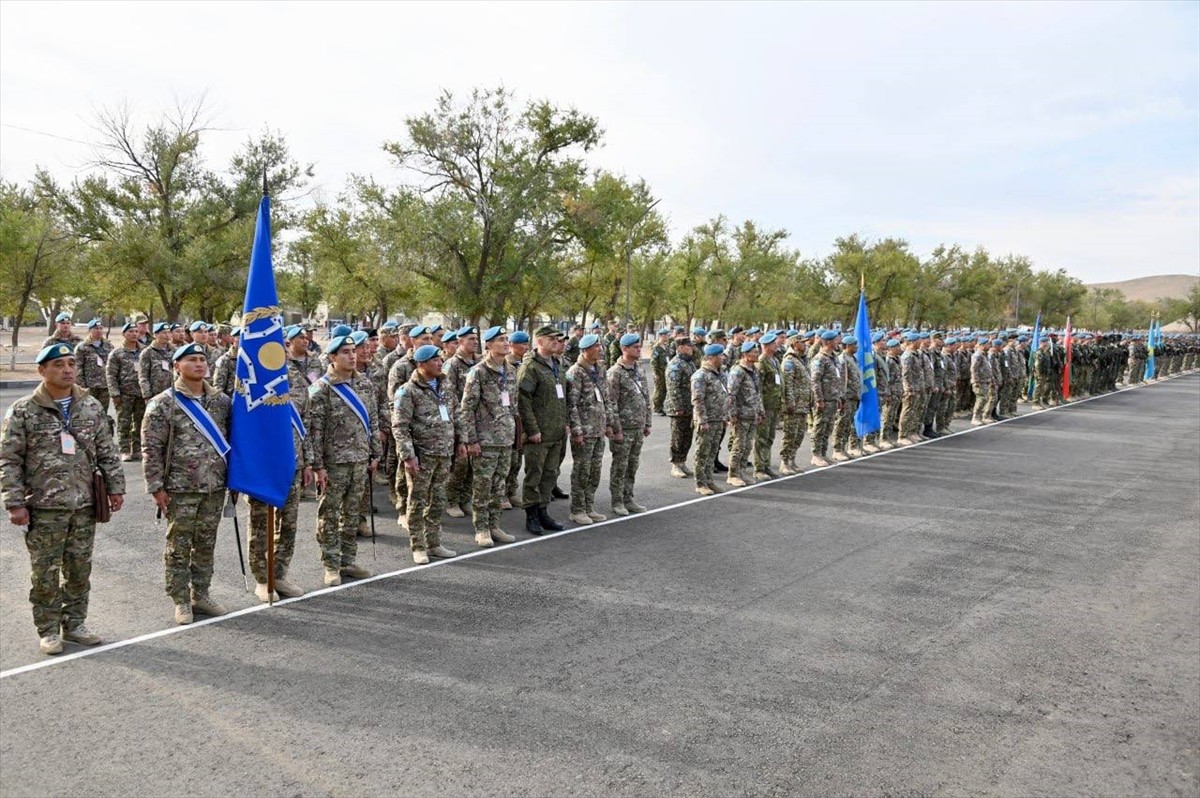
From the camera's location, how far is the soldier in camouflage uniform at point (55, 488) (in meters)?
5.05

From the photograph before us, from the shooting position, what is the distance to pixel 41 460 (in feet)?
16.7

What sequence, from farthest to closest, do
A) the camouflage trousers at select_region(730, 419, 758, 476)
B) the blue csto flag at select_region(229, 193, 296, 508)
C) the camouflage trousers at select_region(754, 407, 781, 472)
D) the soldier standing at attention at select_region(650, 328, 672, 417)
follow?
the soldier standing at attention at select_region(650, 328, 672, 417) < the camouflage trousers at select_region(754, 407, 781, 472) < the camouflage trousers at select_region(730, 419, 758, 476) < the blue csto flag at select_region(229, 193, 296, 508)

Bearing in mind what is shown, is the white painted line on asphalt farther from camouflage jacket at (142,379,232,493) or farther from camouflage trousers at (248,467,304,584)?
camouflage jacket at (142,379,232,493)

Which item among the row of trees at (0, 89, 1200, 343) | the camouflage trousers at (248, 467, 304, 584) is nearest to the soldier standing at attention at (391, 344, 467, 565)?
the camouflage trousers at (248, 467, 304, 584)

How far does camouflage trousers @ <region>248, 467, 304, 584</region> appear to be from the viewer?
21.0 ft

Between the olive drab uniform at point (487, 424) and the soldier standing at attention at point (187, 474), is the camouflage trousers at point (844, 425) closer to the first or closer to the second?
the olive drab uniform at point (487, 424)

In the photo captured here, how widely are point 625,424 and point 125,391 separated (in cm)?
808

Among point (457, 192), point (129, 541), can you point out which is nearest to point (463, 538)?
point (129, 541)

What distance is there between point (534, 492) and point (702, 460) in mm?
2855

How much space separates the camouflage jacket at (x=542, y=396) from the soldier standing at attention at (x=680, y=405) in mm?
3464

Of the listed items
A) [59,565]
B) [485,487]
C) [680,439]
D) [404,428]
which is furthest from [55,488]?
[680,439]

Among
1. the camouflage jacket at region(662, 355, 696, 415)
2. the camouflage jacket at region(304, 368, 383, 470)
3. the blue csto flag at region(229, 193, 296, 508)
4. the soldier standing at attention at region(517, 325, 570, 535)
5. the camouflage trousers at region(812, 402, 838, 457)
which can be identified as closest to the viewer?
the blue csto flag at region(229, 193, 296, 508)

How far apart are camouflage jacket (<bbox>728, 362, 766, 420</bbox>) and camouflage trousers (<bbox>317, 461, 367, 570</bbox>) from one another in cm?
A: 563

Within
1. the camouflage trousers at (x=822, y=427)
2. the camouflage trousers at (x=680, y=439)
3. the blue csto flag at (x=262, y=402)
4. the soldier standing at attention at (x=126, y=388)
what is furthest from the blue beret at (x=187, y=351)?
the camouflage trousers at (x=822, y=427)
